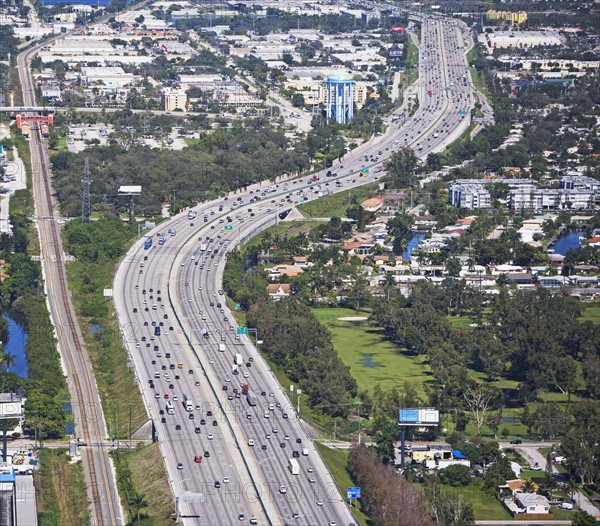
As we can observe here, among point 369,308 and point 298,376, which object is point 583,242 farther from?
point 298,376

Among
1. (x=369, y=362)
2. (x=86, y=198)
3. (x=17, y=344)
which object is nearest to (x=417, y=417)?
(x=369, y=362)

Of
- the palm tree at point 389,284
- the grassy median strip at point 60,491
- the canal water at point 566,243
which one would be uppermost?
the grassy median strip at point 60,491

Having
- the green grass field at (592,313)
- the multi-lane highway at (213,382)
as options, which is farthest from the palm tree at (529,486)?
the green grass field at (592,313)

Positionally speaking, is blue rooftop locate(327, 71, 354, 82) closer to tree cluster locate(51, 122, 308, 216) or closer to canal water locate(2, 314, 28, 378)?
tree cluster locate(51, 122, 308, 216)

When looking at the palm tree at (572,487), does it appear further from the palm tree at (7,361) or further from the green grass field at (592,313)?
the green grass field at (592,313)

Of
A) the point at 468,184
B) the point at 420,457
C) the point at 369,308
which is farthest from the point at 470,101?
the point at 420,457

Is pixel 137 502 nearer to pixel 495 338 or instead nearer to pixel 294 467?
pixel 294 467

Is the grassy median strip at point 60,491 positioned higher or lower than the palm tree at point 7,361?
higher

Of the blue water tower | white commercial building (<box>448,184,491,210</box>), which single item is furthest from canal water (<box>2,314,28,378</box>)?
the blue water tower
